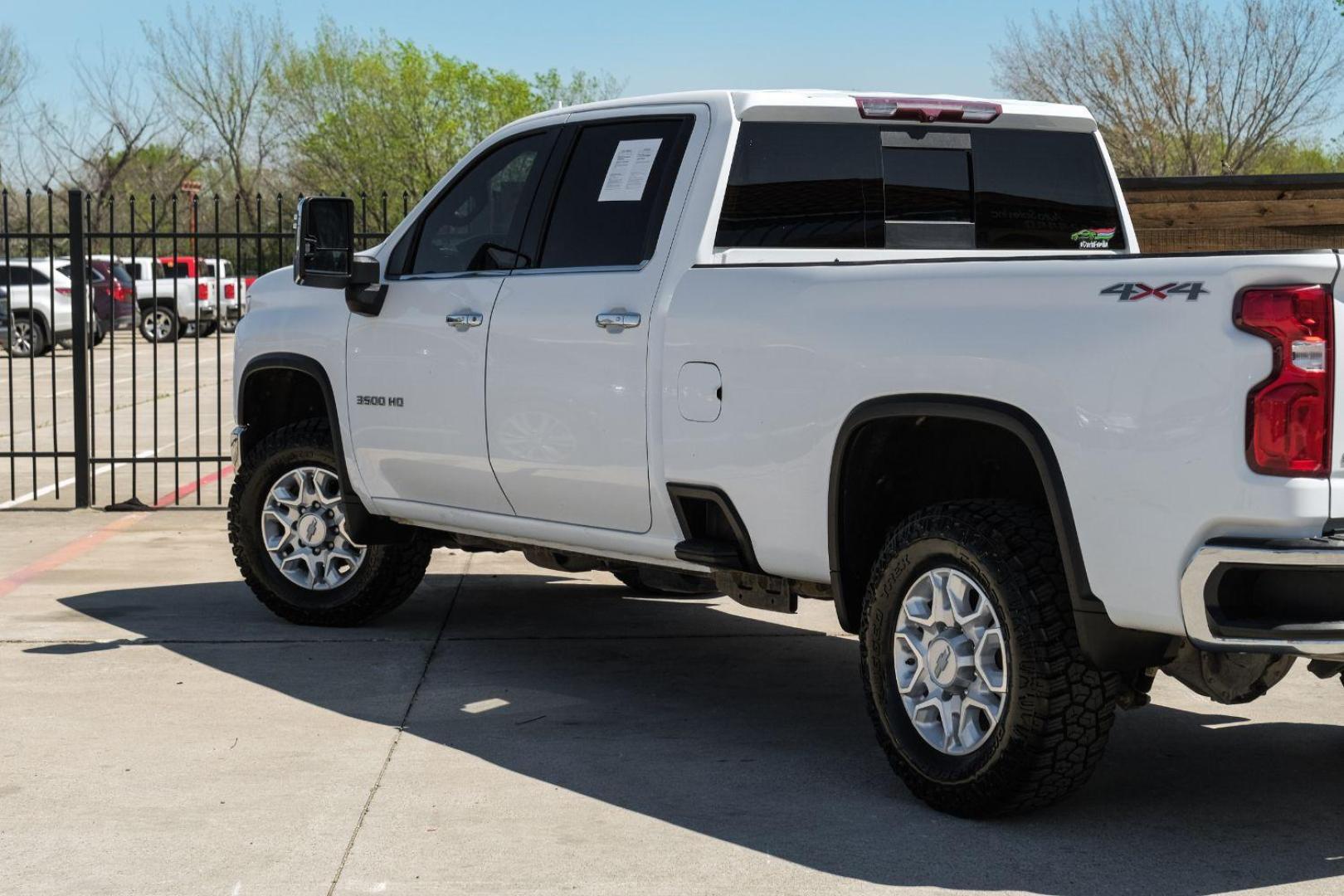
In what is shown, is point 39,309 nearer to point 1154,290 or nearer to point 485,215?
point 485,215

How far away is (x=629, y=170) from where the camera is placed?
6.49 m

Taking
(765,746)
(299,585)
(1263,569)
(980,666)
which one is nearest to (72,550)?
(299,585)

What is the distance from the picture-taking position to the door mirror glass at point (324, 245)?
7.30 metres

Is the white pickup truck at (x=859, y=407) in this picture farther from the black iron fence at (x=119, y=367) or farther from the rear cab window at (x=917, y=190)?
the black iron fence at (x=119, y=367)

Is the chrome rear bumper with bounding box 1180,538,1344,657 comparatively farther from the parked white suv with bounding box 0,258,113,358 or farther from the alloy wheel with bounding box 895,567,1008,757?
the parked white suv with bounding box 0,258,113,358

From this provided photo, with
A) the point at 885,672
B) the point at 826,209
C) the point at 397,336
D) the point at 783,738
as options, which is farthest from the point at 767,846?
the point at 397,336

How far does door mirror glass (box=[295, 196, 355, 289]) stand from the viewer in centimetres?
730

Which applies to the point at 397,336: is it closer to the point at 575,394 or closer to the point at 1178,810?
the point at 575,394

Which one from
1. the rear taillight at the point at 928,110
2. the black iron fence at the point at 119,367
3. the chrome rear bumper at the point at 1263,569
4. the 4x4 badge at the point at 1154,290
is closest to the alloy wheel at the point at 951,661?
the chrome rear bumper at the point at 1263,569

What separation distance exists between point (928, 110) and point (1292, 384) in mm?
2544

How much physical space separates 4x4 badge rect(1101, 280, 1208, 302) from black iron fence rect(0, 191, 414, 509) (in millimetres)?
6148

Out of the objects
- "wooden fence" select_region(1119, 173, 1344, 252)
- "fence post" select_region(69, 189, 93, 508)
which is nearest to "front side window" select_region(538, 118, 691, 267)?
"wooden fence" select_region(1119, 173, 1344, 252)

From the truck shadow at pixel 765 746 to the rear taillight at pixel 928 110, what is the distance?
2.16 m

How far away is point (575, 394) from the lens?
634 centimetres
